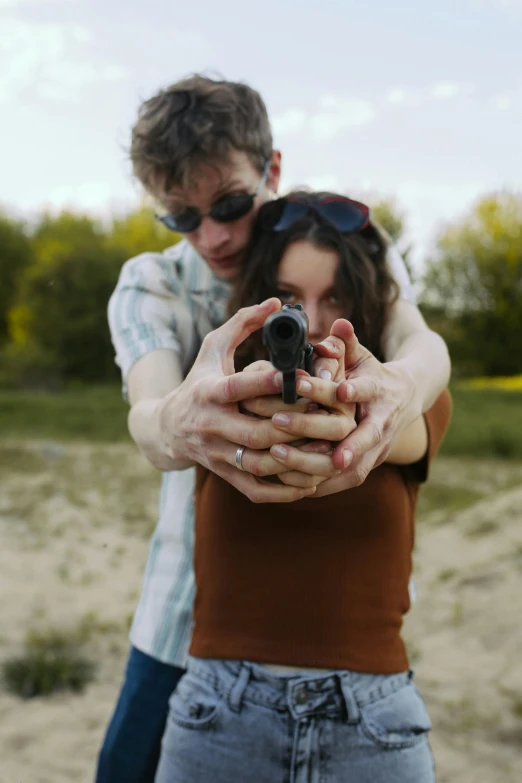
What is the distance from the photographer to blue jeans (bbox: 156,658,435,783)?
5.55 ft

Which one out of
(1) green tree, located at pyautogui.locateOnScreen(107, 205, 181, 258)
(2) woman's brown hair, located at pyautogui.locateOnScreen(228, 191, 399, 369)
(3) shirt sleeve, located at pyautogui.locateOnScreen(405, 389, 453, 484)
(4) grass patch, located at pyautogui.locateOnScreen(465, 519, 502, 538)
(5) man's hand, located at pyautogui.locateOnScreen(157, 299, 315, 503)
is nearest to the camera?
(5) man's hand, located at pyautogui.locateOnScreen(157, 299, 315, 503)

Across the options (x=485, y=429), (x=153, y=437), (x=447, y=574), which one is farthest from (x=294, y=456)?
(x=485, y=429)

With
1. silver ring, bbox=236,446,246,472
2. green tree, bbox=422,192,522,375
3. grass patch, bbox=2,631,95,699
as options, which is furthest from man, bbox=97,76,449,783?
green tree, bbox=422,192,522,375

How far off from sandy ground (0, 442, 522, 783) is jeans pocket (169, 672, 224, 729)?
2504 millimetres

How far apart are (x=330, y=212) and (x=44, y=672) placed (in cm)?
458

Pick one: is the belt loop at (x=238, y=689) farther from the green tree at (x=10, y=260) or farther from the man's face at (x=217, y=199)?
the green tree at (x=10, y=260)

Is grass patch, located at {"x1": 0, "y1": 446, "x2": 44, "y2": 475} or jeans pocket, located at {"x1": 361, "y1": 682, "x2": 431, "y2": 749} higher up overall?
jeans pocket, located at {"x1": 361, "y1": 682, "x2": 431, "y2": 749}

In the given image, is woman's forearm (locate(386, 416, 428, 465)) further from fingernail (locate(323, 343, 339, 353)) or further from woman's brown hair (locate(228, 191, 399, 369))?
fingernail (locate(323, 343, 339, 353))

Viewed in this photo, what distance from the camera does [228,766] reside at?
1.71m

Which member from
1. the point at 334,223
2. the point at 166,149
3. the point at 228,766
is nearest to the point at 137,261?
the point at 166,149

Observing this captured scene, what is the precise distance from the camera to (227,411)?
4.78ft

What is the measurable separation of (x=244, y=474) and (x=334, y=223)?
91 cm

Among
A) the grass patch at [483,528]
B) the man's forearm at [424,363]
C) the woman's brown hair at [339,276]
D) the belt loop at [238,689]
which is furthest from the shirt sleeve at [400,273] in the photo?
the grass patch at [483,528]

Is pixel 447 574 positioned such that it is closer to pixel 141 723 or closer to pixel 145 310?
pixel 141 723
